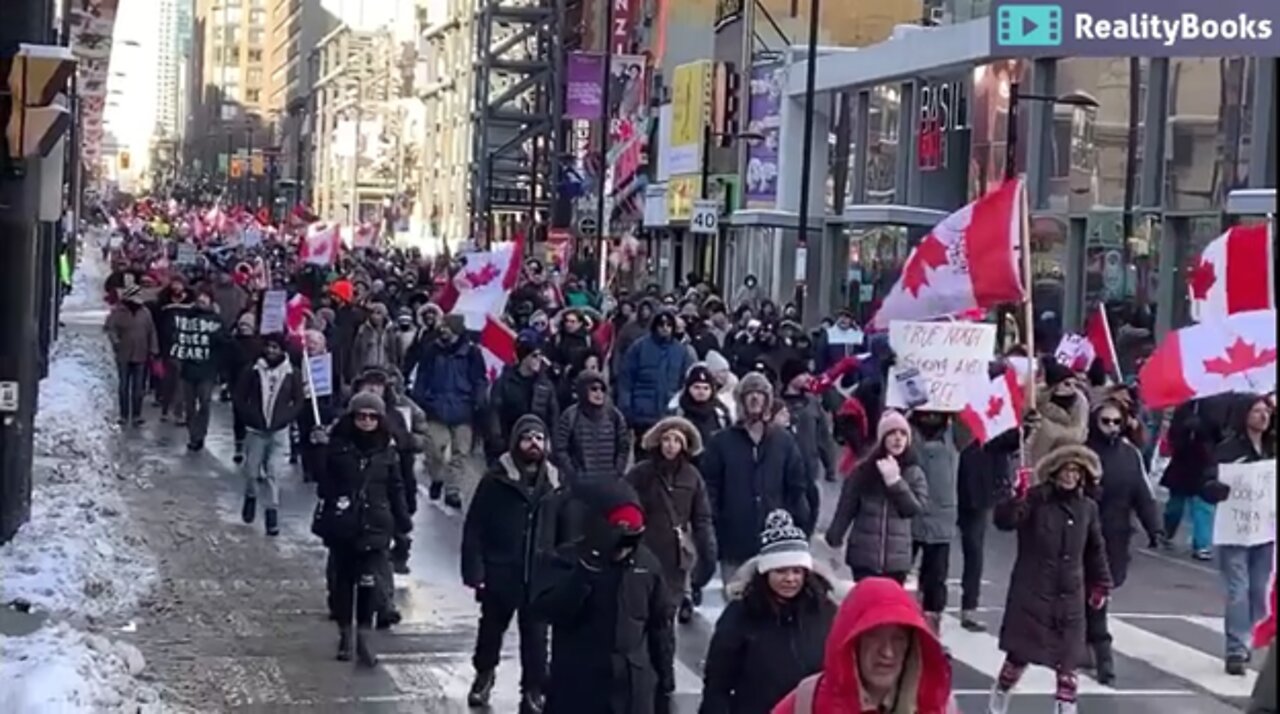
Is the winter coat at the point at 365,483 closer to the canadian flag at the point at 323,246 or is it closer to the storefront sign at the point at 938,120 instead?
the storefront sign at the point at 938,120

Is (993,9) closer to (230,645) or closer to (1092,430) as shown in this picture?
(1092,430)

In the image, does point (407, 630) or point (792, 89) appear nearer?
point (407, 630)

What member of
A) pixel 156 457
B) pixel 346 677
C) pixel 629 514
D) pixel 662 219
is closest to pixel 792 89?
pixel 662 219

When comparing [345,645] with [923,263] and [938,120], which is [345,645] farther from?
[938,120]

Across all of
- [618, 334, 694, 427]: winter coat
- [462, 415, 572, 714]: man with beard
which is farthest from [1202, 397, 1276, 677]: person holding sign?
[618, 334, 694, 427]: winter coat

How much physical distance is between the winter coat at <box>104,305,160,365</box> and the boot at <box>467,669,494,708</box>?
14.6m

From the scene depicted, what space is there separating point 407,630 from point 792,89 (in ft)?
117

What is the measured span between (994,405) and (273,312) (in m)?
10.7

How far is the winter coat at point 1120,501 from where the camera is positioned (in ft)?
42.3

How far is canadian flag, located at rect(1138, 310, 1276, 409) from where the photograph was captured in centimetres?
1036

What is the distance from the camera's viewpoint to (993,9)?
1172cm

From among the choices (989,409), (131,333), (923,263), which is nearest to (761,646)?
(989,409)

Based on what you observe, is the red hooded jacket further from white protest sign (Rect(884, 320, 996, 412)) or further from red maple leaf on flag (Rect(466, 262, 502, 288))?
red maple leaf on flag (Rect(466, 262, 502, 288))

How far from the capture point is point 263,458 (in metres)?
17.7
